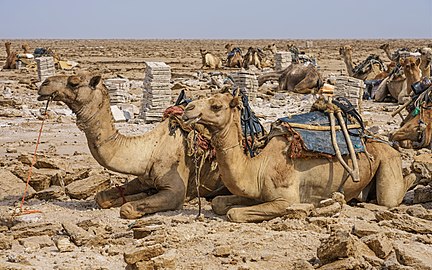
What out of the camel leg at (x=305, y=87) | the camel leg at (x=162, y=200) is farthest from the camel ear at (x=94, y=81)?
the camel leg at (x=305, y=87)

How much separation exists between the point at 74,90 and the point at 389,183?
3584 mm

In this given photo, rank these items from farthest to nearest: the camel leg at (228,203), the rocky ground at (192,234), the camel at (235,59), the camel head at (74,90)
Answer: the camel at (235,59) → the camel leg at (228,203) → the camel head at (74,90) → the rocky ground at (192,234)

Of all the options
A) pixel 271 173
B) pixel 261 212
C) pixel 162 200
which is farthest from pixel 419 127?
pixel 162 200

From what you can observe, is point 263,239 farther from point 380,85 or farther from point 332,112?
point 380,85

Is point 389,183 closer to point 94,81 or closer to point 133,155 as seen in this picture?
point 133,155

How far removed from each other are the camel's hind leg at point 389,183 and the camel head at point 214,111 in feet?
6.33

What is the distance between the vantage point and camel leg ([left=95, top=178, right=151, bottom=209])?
797 centimetres

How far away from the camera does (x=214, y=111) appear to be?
6711mm

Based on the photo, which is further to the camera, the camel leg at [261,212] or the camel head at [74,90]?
the camel head at [74,90]

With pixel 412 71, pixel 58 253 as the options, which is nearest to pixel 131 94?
pixel 412 71

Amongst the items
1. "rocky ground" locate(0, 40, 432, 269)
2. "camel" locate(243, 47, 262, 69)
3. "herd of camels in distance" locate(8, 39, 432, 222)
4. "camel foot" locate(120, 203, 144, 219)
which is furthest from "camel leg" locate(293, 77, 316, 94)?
"camel foot" locate(120, 203, 144, 219)

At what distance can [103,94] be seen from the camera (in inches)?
295

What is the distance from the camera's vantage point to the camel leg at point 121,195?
7.97 m

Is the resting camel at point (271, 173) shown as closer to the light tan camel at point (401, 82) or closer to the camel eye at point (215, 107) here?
the camel eye at point (215, 107)
